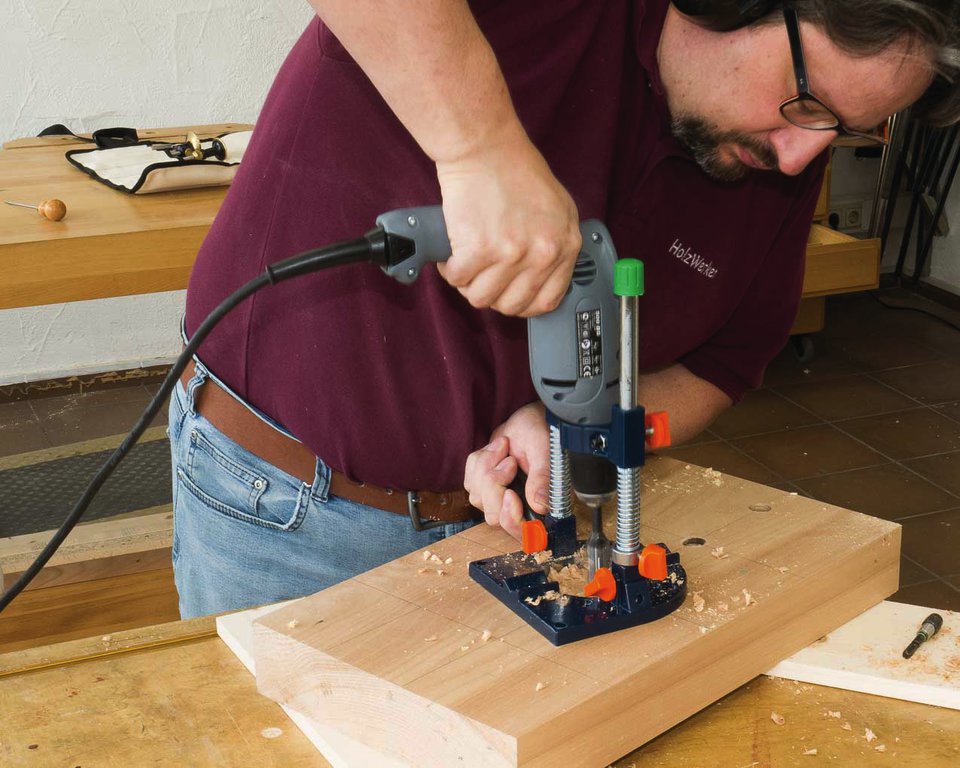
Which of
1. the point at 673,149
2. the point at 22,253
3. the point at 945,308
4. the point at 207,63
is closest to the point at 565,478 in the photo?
the point at 673,149

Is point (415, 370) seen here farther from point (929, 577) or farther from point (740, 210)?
point (929, 577)

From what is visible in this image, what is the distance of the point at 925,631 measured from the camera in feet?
3.54

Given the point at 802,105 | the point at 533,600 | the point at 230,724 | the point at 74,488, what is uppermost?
the point at 802,105

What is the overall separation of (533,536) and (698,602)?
0.17 m

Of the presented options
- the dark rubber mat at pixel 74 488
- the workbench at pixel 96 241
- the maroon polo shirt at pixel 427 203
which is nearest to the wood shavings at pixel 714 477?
the maroon polo shirt at pixel 427 203

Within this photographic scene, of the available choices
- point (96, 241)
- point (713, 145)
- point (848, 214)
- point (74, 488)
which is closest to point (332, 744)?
point (713, 145)

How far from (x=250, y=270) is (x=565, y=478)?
40cm

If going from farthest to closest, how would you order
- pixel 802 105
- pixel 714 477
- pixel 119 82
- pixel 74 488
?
pixel 119 82 → pixel 74 488 → pixel 714 477 → pixel 802 105

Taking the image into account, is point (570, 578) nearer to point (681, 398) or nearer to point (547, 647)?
point (547, 647)

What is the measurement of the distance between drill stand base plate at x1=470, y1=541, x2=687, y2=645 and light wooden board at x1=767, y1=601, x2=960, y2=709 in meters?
0.15

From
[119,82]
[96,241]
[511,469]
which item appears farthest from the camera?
[119,82]

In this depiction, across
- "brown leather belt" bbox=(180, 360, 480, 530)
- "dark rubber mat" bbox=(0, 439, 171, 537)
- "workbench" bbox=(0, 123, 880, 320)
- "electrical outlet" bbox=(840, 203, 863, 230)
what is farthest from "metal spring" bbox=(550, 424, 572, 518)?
"electrical outlet" bbox=(840, 203, 863, 230)

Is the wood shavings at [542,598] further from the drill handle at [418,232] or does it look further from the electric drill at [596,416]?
the drill handle at [418,232]

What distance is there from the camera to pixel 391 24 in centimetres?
82
